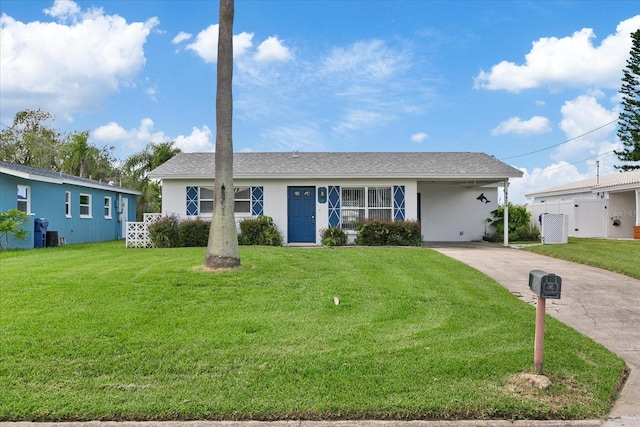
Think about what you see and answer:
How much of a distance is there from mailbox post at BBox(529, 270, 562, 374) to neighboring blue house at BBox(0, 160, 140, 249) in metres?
17.0

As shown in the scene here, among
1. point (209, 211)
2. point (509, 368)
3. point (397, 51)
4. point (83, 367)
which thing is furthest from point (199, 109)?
point (509, 368)

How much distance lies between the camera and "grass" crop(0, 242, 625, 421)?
3.91 meters

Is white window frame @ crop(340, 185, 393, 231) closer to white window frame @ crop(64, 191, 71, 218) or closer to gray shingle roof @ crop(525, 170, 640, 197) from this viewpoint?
white window frame @ crop(64, 191, 71, 218)

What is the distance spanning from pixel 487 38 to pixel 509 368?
47.1ft

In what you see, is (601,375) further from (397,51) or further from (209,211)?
(209,211)

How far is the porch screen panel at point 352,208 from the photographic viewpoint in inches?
696

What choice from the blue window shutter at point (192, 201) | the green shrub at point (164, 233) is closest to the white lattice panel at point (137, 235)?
the green shrub at point (164, 233)

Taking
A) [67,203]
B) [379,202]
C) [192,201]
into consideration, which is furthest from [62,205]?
[379,202]

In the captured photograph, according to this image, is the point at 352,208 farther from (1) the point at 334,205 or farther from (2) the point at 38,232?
(2) the point at 38,232

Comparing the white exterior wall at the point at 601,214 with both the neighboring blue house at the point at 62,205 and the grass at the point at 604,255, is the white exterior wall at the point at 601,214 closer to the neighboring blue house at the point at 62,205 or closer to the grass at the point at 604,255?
the grass at the point at 604,255

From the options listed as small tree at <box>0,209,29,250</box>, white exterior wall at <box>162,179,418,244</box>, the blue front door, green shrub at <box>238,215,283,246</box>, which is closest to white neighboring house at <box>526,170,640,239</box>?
white exterior wall at <box>162,179,418,244</box>

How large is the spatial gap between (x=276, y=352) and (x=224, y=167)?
4.76 metres

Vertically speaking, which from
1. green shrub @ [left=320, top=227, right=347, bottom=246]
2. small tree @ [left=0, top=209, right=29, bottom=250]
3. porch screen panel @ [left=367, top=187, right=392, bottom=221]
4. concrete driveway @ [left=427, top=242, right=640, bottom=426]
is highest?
porch screen panel @ [left=367, top=187, right=392, bottom=221]

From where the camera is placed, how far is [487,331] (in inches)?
228
